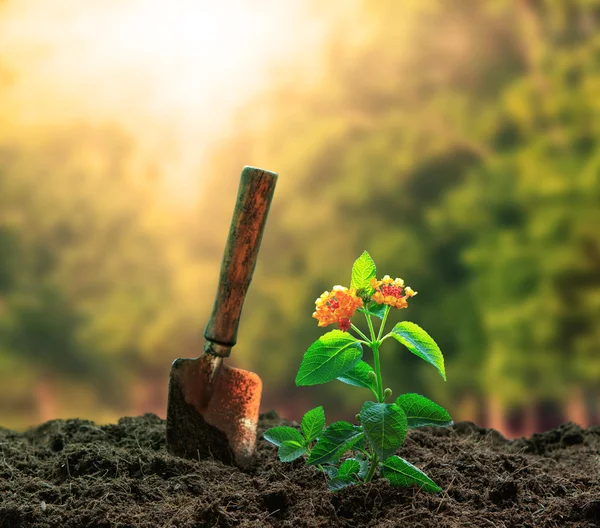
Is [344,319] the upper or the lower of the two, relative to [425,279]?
lower

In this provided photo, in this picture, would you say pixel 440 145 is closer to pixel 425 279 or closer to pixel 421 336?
pixel 425 279

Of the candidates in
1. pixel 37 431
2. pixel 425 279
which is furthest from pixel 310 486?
pixel 425 279

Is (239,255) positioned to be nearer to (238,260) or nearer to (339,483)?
(238,260)

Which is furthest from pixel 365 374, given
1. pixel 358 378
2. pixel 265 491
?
pixel 265 491

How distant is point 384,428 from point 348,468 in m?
0.25

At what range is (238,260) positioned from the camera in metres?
2.44

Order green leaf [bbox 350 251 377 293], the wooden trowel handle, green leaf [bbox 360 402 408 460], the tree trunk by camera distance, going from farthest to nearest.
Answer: the tree trunk → the wooden trowel handle → green leaf [bbox 350 251 377 293] → green leaf [bbox 360 402 408 460]

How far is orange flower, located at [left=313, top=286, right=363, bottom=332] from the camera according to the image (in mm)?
1968

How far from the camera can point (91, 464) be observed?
2.26 metres

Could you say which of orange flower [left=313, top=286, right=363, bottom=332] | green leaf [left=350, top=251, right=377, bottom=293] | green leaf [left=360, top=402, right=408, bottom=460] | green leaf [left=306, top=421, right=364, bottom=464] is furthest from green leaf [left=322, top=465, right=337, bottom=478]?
green leaf [left=350, top=251, right=377, bottom=293]

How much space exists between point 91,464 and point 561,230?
3643 mm

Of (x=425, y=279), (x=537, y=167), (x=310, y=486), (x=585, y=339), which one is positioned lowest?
(x=310, y=486)

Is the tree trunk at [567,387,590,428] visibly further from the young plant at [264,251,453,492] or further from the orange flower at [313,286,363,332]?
the orange flower at [313,286,363,332]

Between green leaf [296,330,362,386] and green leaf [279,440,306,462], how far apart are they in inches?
10.4
